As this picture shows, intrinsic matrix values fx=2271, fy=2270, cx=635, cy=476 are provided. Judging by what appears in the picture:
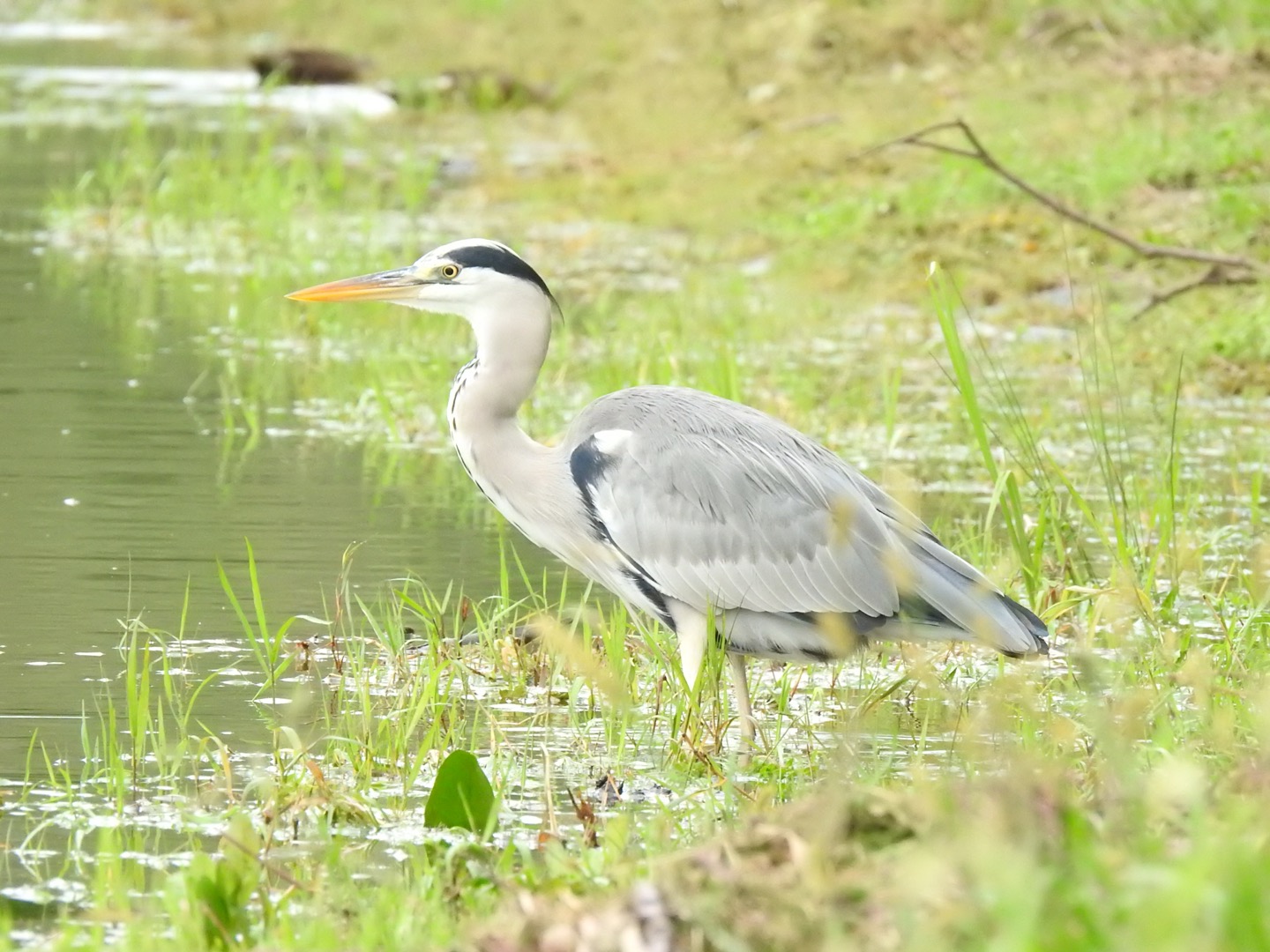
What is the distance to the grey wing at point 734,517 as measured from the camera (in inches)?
217

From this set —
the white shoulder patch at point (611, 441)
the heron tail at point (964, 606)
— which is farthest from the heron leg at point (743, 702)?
the white shoulder patch at point (611, 441)

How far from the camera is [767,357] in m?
10.5

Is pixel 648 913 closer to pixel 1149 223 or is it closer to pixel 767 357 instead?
pixel 767 357

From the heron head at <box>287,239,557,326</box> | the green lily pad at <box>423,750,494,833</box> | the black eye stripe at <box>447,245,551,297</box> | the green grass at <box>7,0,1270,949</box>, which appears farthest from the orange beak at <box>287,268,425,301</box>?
the green lily pad at <box>423,750,494,833</box>

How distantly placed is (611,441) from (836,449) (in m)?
3.27

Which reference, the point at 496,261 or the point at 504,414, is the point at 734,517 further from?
the point at 496,261

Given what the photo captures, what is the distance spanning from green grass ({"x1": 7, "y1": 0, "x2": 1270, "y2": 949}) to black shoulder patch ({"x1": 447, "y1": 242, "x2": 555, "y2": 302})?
0.85 m

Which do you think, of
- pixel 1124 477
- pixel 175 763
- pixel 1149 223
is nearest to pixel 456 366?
pixel 1124 477

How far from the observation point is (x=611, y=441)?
5617mm

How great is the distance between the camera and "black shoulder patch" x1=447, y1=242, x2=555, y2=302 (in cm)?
592

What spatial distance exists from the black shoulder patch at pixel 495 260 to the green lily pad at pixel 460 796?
1.81 meters

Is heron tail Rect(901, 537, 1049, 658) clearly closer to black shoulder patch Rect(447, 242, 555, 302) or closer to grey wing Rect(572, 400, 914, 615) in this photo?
grey wing Rect(572, 400, 914, 615)

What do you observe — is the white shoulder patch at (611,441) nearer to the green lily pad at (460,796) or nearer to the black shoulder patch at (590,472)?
the black shoulder patch at (590,472)

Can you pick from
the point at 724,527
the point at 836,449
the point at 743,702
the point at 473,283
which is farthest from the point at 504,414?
the point at 836,449
